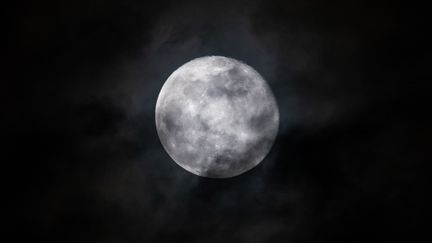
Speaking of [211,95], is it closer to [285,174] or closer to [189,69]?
[189,69]

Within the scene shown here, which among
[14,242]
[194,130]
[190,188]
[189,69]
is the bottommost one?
[14,242]

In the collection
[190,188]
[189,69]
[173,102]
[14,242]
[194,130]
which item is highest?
[189,69]

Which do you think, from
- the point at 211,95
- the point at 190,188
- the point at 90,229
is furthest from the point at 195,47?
the point at 90,229

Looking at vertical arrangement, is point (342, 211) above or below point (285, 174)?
below

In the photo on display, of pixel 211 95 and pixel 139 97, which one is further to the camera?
pixel 139 97

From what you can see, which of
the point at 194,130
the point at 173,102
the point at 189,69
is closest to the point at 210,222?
the point at 194,130

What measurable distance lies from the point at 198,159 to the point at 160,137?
1329 millimetres

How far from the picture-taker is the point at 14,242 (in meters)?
12.6

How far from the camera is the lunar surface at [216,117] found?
38.9ft

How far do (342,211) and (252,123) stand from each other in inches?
140

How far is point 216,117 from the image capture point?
1179cm

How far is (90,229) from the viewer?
41.4 ft

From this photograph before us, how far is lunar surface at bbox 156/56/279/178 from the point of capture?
38.9ft

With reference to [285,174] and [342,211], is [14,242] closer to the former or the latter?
[285,174]
